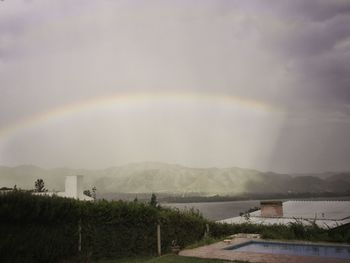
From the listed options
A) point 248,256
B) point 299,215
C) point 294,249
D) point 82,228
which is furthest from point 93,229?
point 299,215

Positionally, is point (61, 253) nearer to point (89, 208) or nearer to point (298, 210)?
point (89, 208)

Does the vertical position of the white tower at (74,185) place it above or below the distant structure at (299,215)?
above

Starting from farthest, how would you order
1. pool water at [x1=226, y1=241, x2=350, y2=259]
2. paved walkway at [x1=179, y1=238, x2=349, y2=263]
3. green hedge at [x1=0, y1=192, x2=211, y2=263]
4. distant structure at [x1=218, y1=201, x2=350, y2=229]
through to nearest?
1. distant structure at [x1=218, y1=201, x2=350, y2=229]
2. pool water at [x1=226, y1=241, x2=350, y2=259]
3. paved walkway at [x1=179, y1=238, x2=349, y2=263]
4. green hedge at [x1=0, y1=192, x2=211, y2=263]

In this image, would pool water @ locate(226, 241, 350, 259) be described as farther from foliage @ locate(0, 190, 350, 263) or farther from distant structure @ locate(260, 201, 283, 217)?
distant structure @ locate(260, 201, 283, 217)

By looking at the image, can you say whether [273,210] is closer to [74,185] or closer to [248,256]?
[74,185]

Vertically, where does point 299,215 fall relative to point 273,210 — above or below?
below

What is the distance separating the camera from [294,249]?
18.8 metres

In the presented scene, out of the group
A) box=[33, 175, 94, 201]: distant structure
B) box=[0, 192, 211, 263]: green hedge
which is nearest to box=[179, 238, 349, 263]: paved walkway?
box=[0, 192, 211, 263]: green hedge

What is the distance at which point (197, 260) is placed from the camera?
50.1 feet

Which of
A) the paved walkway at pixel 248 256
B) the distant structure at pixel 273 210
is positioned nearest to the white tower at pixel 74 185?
the distant structure at pixel 273 210

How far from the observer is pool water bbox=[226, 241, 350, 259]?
56.9 feet

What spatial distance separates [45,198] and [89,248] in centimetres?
338

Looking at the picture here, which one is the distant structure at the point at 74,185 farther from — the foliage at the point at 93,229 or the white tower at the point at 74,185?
the foliage at the point at 93,229

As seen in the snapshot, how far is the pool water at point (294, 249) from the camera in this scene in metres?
17.3
